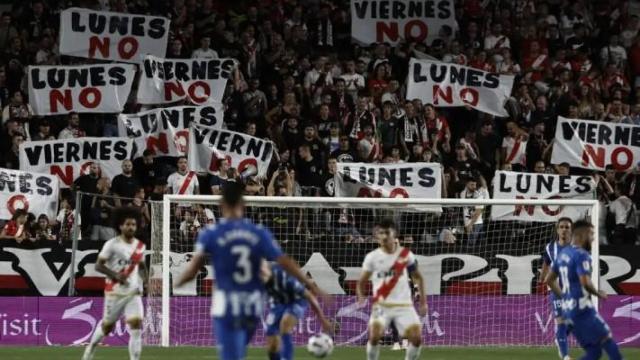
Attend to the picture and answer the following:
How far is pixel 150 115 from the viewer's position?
89.5ft

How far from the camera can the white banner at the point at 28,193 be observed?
25203 millimetres

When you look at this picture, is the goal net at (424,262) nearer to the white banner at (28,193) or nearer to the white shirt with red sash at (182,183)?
the white shirt with red sash at (182,183)

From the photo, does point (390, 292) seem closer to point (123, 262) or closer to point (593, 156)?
point (123, 262)

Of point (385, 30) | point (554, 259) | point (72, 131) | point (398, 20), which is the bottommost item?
point (554, 259)

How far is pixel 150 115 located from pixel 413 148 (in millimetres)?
5060

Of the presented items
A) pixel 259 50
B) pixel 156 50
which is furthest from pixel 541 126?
pixel 156 50

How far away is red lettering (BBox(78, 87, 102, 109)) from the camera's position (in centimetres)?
2789

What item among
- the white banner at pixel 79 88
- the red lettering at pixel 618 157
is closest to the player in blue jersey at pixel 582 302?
the red lettering at pixel 618 157

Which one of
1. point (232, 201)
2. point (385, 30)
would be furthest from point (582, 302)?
point (385, 30)

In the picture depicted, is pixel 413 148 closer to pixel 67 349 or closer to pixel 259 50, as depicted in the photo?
pixel 259 50

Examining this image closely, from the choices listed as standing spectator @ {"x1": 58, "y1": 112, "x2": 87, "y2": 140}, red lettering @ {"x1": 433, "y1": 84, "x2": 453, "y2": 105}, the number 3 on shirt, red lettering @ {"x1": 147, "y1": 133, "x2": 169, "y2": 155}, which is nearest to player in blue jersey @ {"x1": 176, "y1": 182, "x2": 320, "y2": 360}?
the number 3 on shirt

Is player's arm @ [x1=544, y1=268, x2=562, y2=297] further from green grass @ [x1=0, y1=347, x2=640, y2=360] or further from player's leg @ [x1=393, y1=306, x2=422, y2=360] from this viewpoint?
green grass @ [x1=0, y1=347, x2=640, y2=360]

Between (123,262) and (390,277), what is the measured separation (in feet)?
11.3

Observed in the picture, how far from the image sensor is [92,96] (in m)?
27.9
